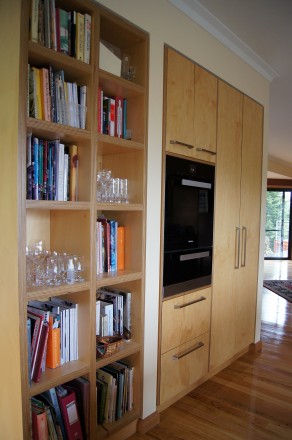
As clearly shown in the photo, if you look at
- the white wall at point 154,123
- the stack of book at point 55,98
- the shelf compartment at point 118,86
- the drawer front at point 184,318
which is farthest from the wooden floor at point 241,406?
the shelf compartment at point 118,86

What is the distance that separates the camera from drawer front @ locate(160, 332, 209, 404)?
7.15 feet

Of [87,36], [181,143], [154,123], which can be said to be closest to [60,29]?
[87,36]

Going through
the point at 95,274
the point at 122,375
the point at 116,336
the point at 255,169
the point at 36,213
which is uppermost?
the point at 255,169

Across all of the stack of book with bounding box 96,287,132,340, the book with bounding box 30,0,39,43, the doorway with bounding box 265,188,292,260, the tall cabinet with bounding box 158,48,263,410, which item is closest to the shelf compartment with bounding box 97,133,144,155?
the tall cabinet with bounding box 158,48,263,410

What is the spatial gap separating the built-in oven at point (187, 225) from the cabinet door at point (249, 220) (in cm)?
56

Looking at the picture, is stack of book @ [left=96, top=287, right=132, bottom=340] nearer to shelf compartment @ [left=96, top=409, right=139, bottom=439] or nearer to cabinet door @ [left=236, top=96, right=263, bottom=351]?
shelf compartment @ [left=96, top=409, right=139, bottom=439]

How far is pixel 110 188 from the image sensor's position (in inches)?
73.1

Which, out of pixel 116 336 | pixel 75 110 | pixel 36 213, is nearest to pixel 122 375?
pixel 116 336

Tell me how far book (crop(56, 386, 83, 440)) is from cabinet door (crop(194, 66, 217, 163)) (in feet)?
5.54

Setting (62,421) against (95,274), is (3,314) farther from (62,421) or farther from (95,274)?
(62,421)

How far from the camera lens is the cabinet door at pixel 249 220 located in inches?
115

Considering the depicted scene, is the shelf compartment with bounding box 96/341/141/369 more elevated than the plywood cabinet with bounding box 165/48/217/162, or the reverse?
the plywood cabinet with bounding box 165/48/217/162

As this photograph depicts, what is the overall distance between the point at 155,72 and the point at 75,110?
0.65 metres

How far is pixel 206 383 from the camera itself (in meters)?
2.61
